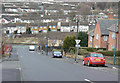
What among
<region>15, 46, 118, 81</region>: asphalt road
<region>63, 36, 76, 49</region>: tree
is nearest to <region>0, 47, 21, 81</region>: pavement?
<region>15, 46, 118, 81</region>: asphalt road

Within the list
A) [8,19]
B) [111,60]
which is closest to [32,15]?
[8,19]

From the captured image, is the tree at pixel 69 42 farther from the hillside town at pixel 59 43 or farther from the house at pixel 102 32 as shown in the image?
the house at pixel 102 32

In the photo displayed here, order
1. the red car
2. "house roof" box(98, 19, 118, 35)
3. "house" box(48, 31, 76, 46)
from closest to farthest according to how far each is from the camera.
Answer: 1. the red car
2. "house roof" box(98, 19, 118, 35)
3. "house" box(48, 31, 76, 46)

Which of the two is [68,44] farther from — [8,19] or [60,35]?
[8,19]

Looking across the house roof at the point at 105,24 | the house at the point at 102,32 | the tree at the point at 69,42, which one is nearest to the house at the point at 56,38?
the tree at the point at 69,42

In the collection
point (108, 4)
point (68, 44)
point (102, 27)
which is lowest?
point (68, 44)

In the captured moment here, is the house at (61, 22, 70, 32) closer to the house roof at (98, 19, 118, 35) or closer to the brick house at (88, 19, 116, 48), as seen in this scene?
the brick house at (88, 19, 116, 48)

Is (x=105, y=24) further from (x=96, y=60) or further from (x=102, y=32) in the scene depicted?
(x=96, y=60)

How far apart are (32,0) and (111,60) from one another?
533ft

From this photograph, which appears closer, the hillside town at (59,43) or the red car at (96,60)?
the hillside town at (59,43)

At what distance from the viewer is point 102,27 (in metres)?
57.9

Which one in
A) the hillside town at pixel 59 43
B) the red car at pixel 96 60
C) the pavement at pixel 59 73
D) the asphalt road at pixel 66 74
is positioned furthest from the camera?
the red car at pixel 96 60

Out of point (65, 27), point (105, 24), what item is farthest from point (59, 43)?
point (105, 24)

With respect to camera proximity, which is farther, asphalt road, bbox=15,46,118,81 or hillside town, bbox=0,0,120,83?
hillside town, bbox=0,0,120,83
